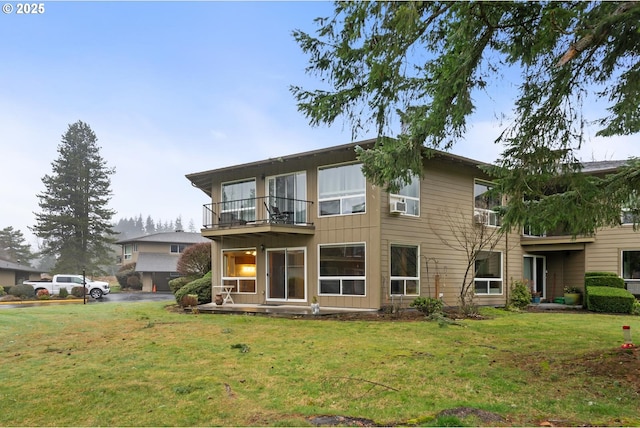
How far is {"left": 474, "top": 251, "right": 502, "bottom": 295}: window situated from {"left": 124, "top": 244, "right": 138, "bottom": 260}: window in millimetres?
33675

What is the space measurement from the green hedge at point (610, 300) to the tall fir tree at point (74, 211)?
41.8m

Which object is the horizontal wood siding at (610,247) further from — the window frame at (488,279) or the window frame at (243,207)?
the window frame at (243,207)

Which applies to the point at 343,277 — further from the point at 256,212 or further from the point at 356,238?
the point at 256,212

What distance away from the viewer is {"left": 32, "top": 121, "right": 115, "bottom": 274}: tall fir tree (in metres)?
43.0

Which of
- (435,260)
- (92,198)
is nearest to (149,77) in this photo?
(435,260)

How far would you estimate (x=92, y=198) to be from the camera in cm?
4503

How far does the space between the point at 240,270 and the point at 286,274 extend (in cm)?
228

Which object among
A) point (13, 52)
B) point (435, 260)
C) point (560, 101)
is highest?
point (13, 52)

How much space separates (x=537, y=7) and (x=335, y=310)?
9.62 meters

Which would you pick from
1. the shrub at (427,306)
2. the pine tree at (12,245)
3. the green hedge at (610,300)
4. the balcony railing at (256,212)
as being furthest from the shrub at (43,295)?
the pine tree at (12,245)

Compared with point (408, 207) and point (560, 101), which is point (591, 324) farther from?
point (560, 101)

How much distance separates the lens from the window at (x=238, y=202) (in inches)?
622

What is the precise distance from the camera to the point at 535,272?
727 inches

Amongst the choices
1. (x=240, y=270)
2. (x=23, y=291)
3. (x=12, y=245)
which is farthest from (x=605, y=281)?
(x=12, y=245)
